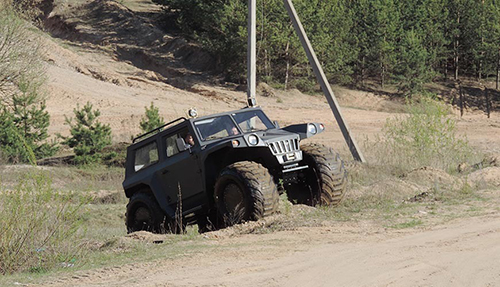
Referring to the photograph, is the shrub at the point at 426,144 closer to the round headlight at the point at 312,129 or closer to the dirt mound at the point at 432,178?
the dirt mound at the point at 432,178

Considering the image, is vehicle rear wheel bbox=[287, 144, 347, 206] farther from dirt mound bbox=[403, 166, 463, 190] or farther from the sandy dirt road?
dirt mound bbox=[403, 166, 463, 190]

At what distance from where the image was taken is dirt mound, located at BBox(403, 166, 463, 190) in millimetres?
13742

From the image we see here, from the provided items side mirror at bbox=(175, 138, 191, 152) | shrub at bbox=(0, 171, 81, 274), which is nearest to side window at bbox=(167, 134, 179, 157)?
side mirror at bbox=(175, 138, 191, 152)

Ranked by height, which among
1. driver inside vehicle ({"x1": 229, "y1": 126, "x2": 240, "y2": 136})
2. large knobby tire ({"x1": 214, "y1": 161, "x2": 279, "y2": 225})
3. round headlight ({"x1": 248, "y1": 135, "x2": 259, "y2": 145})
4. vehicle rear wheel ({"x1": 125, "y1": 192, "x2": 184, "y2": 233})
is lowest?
vehicle rear wheel ({"x1": 125, "y1": 192, "x2": 184, "y2": 233})

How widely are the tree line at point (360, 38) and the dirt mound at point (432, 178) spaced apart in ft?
99.6

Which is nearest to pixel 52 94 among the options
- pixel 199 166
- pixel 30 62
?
pixel 30 62

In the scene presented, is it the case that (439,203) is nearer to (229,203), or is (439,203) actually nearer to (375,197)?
(375,197)

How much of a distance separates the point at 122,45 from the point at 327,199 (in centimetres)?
4663

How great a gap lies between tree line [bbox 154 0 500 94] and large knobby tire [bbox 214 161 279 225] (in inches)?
1350

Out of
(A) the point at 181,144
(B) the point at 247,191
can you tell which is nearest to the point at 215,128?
(A) the point at 181,144

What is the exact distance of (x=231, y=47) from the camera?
47062mm

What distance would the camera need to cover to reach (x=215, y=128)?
11641mm

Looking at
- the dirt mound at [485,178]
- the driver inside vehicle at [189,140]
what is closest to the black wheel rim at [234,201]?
the driver inside vehicle at [189,140]

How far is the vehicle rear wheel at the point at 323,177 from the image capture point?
36.8ft
